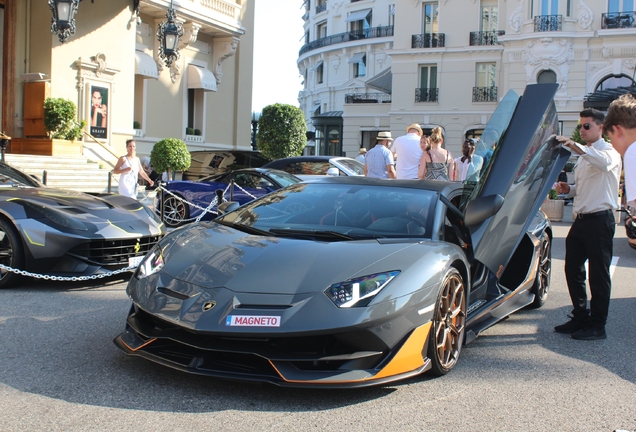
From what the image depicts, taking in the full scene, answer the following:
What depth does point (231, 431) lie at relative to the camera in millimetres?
3152

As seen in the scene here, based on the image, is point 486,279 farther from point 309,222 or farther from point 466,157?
point 466,157

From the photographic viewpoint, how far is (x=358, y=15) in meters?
55.2

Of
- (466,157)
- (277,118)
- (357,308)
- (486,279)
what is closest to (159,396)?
(357,308)

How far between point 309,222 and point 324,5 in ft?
188

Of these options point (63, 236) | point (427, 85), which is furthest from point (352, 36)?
point (63, 236)

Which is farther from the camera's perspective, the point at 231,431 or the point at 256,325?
the point at 256,325

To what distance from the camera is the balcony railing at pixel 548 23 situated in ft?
114

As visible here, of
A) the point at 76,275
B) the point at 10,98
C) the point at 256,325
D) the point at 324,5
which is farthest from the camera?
the point at 324,5

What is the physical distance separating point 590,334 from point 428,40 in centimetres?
3582

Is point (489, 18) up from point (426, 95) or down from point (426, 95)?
up

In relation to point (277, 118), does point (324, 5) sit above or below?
above

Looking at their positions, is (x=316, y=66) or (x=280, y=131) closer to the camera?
(x=280, y=131)

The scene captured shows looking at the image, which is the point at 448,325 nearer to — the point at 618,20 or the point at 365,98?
the point at 618,20

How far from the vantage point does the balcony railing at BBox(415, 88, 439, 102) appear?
3891cm
